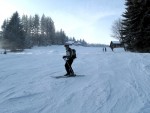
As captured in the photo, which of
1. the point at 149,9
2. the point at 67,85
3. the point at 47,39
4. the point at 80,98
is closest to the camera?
the point at 80,98

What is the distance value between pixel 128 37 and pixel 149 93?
1207 inches

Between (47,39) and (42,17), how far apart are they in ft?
50.0

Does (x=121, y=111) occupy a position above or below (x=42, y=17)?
below

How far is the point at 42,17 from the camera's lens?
434ft

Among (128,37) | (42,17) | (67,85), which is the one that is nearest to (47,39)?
(42,17)

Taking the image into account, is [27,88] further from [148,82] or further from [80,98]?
[148,82]

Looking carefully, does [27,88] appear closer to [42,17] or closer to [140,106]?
[140,106]

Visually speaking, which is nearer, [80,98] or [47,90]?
[80,98]

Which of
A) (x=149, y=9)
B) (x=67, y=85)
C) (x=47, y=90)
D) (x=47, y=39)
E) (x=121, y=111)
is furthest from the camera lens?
(x=47, y=39)

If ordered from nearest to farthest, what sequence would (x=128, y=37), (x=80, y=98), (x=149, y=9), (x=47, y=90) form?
(x=80, y=98) < (x=47, y=90) < (x=149, y=9) < (x=128, y=37)

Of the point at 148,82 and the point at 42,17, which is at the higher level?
the point at 42,17

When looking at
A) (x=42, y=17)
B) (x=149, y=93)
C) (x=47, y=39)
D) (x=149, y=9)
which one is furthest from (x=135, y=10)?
(x=42, y=17)

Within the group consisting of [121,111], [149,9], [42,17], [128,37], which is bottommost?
[121,111]

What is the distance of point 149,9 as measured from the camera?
1262 inches
